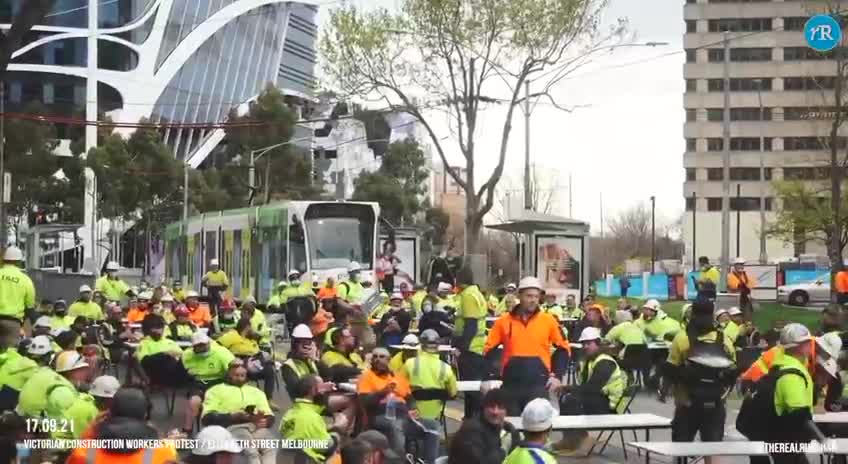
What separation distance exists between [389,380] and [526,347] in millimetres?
1412

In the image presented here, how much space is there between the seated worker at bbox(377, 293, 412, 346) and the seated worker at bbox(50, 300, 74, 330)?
14.2 feet

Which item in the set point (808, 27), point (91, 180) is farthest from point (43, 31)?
point (808, 27)

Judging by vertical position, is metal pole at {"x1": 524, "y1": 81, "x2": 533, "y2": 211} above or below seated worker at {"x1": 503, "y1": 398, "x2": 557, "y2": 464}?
above

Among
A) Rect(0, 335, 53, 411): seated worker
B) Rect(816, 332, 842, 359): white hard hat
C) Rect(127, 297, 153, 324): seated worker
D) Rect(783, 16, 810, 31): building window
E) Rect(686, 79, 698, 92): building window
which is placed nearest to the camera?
Rect(0, 335, 53, 411): seated worker

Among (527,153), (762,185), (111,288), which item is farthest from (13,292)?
(762,185)

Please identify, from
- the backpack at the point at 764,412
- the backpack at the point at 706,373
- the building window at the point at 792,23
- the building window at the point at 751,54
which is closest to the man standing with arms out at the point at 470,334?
the backpack at the point at 706,373

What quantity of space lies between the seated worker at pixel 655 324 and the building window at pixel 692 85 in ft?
259

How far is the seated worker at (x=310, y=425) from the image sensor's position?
10820mm

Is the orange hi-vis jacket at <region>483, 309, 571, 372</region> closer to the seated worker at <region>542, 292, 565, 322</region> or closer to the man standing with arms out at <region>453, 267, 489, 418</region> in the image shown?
the man standing with arms out at <region>453, 267, 489, 418</region>

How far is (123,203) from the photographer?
7206 cm

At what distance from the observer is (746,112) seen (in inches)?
3858

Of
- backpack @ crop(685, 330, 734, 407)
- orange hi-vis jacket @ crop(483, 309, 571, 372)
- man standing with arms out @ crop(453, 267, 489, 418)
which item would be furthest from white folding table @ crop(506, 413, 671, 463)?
man standing with arms out @ crop(453, 267, 489, 418)

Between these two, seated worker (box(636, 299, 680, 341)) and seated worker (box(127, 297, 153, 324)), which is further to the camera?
seated worker (box(127, 297, 153, 324))

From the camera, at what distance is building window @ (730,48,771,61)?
314 ft
